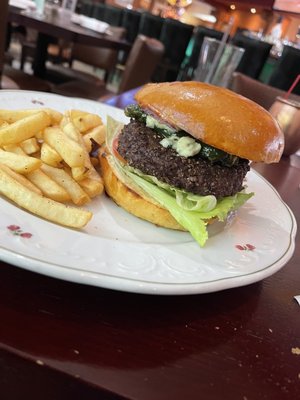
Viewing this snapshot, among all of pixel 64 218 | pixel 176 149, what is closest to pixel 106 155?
pixel 176 149

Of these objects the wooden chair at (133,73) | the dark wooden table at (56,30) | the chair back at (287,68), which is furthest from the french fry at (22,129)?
the chair back at (287,68)

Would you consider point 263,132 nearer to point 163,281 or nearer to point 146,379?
Answer: point 163,281

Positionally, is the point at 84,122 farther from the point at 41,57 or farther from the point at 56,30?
the point at 41,57

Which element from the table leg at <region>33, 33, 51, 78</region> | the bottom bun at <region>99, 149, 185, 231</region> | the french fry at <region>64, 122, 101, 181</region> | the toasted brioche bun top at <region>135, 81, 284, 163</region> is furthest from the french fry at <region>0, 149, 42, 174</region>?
the table leg at <region>33, 33, 51, 78</region>

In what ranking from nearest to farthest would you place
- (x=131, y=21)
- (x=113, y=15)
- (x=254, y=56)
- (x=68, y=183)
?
(x=68, y=183) → (x=254, y=56) → (x=131, y=21) → (x=113, y=15)

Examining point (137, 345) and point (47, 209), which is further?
point (47, 209)

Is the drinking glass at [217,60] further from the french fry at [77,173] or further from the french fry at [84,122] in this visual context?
the french fry at [77,173]

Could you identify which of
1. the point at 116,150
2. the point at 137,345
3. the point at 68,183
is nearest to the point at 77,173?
the point at 68,183
